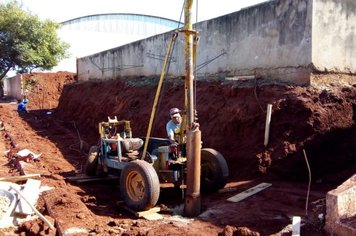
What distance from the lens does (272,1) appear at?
1073 centimetres

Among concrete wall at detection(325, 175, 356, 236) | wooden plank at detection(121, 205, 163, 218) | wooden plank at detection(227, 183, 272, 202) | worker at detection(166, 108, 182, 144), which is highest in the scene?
worker at detection(166, 108, 182, 144)

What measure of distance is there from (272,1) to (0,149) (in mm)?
10229

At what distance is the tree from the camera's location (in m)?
31.7

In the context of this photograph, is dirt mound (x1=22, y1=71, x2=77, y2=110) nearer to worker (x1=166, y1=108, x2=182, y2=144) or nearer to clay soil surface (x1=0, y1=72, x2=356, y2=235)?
clay soil surface (x1=0, y1=72, x2=356, y2=235)

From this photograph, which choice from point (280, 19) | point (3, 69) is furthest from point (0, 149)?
point (3, 69)

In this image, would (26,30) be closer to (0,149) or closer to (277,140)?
(0,149)

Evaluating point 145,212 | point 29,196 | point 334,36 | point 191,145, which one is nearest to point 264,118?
point 334,36

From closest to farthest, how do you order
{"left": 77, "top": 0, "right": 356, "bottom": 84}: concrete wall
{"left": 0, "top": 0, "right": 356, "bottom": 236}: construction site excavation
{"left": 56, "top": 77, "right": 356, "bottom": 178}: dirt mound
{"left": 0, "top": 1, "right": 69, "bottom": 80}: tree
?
{"left": 0, "top": 0, "right": 356, "bottom": 236}: construction site excavation, {"left": 56, "top": 77, "right": 356, "bottom": 178}: dirt mound, {"left": 77, "top": 0, "right": 356, "bottom": 84}: concrete wall, {"left": 0, "top": 1, "right": 69, "bottom": 80}: tree

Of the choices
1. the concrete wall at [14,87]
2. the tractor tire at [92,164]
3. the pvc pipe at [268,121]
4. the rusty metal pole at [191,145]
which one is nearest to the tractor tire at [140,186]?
the rusty metal pole at [191,145]

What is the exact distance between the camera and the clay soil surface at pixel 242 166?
6.39m

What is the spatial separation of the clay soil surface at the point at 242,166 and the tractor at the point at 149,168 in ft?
1.15

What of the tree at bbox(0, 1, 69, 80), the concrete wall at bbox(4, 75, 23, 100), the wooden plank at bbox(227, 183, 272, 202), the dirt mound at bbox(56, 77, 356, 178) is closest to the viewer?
the wooden plank at bbox(227, 183, 272, 202)

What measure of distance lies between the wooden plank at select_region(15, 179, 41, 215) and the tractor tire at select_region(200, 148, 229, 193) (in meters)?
3.30

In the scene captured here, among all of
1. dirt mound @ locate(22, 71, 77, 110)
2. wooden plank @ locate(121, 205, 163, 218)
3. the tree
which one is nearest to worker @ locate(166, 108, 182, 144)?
wooden plank @ locate(121, 205, 163, 218)
